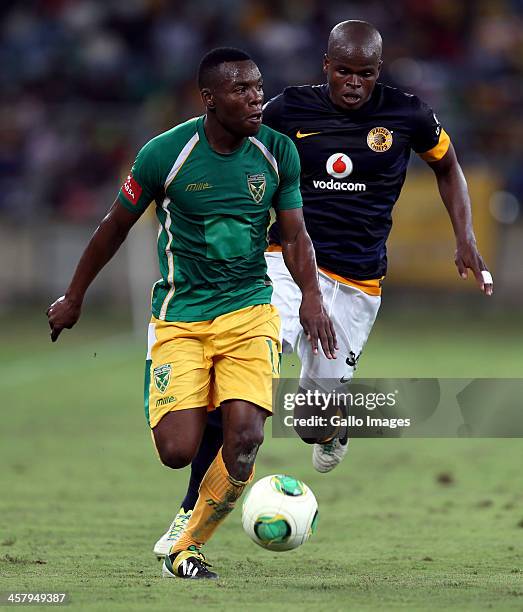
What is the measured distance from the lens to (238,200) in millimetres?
6613

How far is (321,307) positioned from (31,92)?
1621 centimetres

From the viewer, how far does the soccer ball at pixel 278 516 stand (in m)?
6.44

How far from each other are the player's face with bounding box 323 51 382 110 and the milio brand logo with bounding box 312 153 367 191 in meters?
0.32

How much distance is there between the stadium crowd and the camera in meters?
20.4

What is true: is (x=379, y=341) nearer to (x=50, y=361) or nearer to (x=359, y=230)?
(x=50, y=361)

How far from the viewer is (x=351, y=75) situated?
757 centimetres

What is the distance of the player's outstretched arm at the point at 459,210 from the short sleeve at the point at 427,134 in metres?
0.05

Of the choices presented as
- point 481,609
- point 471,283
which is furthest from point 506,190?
point 481,609

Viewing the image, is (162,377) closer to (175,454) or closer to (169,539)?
(175,454)

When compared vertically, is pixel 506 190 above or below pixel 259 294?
below

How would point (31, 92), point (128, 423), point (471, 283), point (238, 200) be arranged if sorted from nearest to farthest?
point (238, 200) < point (128, 423) < point (471, 283) < point (31, 92)

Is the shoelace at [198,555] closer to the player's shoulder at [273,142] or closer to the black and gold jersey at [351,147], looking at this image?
the player's shoulder at [273,142]

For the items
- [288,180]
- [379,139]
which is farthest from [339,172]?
[288,180]

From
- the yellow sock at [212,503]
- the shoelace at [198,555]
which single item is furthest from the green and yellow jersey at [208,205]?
the shoelace at [198,555]
